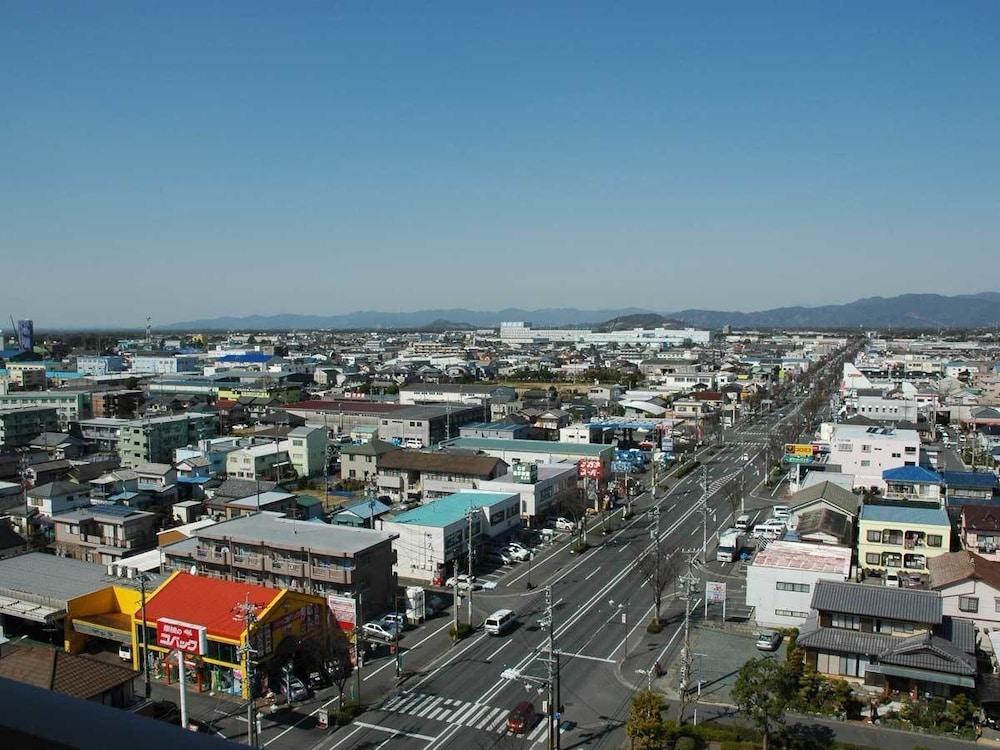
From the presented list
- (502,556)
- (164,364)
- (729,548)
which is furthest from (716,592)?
(164,364)

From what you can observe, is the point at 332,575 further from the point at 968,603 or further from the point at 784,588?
the point at 968,603

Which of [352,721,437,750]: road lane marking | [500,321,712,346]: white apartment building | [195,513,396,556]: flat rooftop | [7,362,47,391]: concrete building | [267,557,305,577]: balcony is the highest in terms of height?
[500,321,712,346]: white apartment building

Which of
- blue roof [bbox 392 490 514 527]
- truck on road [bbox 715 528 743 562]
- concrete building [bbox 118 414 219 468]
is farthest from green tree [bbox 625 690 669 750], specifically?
concrete building [bbox 118 414 219 468]

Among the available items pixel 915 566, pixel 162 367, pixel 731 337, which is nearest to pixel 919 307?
pixel 731 337

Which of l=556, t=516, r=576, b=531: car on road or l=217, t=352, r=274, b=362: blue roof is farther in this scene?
l=217, t=352, r=274, b=362: blue roof

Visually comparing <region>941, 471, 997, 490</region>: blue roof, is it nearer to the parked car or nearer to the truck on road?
the truck on road

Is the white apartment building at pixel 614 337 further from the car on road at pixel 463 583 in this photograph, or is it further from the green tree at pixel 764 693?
the green tree at pixel 764 693

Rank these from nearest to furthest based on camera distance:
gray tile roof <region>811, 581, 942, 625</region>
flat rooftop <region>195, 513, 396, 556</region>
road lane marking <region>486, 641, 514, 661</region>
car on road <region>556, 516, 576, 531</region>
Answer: gray tile roof <region>811, 581, 942, 625</region>
road lane marking <region>486, 641, 514, 661</region>
flat rooftop <region>195, 513, 396, 556</region>
car on road <region>556, 516, 576, 531</region>
